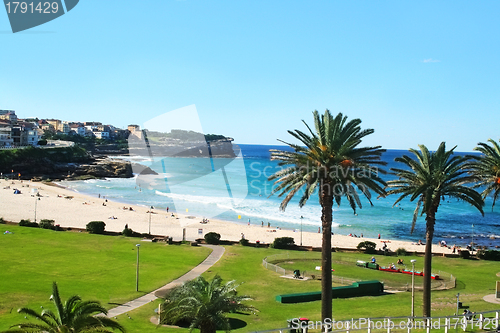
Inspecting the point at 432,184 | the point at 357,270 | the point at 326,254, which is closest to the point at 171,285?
the point at 326,254

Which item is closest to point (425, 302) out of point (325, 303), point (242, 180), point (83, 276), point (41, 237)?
point (325, 303)

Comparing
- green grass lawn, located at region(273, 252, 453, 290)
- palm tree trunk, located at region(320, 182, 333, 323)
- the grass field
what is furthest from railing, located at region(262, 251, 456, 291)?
palm tree trunk, located at region(320, 182, 333, 323)

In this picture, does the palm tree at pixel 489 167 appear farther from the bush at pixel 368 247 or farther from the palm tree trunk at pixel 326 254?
the bush at pixel 368 247

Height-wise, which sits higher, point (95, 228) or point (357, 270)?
point (95, 228)

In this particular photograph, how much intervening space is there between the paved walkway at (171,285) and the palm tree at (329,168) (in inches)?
379

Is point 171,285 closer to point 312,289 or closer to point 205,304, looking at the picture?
point 312,289

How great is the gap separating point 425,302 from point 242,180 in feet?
418

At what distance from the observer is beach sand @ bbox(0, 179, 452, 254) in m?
55.2

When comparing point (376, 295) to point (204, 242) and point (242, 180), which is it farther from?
point (242, 180)

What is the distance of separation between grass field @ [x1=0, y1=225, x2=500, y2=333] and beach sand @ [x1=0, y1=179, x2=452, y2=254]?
10.4 meters

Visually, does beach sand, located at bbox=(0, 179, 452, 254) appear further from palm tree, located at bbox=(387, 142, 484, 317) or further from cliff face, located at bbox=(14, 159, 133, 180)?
palm tree, located at bbox=(387, 142, 484, 317)

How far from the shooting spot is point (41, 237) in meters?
43.2

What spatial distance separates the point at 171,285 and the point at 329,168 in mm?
16689

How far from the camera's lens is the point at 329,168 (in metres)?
18.4
